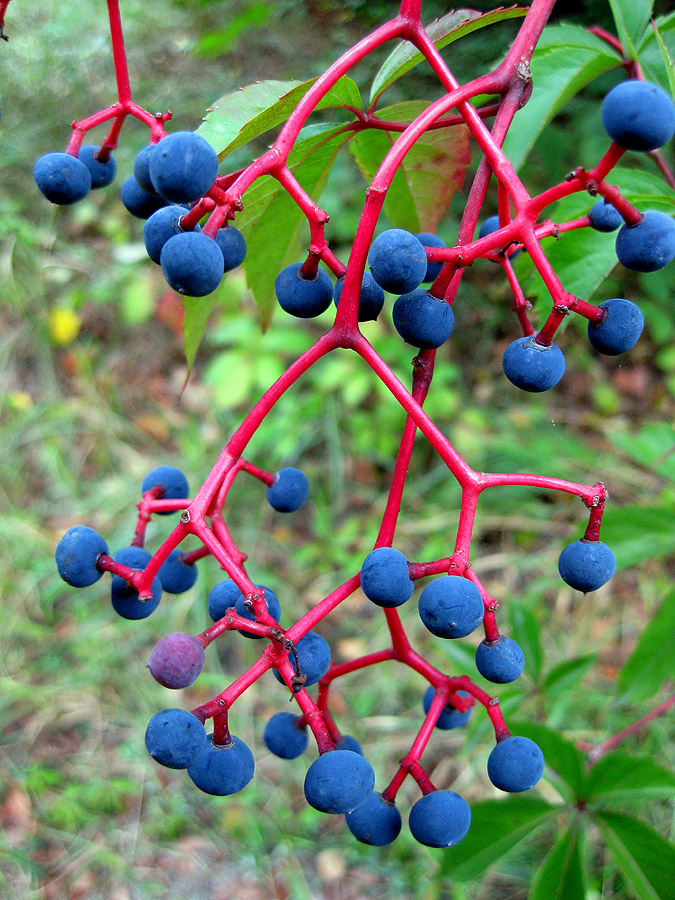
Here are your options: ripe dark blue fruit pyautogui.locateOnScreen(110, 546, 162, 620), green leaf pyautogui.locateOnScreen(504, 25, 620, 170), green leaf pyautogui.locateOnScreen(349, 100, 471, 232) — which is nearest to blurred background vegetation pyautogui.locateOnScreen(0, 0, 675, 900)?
green leaf pyautogui.locateOnScreen(504, 25, 620, 170)

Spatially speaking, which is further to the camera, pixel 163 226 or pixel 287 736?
pixel 287 736

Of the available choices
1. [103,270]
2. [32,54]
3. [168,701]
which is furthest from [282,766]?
[32,54]

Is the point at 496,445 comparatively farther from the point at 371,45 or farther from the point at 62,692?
the point at 371,45

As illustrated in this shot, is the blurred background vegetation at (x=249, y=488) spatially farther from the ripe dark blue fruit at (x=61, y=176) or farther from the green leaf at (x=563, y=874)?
the ripe dark blue fruit at (x=61, y=176)

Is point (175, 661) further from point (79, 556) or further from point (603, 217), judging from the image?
point (603, 217)

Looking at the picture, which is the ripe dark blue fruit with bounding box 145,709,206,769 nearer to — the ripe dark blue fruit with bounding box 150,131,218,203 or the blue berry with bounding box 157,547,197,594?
the blue berry with bounding box 157,547,197,594

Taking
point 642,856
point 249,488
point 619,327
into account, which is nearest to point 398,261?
point 619,327
